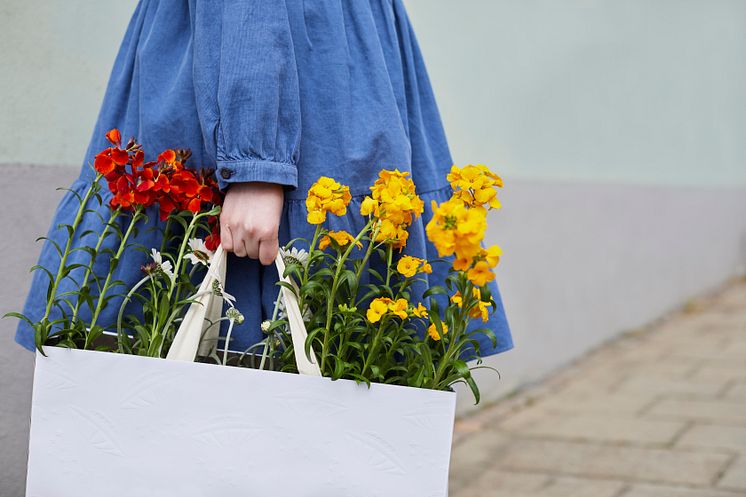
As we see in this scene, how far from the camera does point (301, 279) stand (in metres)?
1.42

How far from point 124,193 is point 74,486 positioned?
0.44m

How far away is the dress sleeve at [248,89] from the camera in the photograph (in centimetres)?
146

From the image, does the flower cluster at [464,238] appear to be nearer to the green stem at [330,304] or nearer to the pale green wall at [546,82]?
the green stem at [330,304]

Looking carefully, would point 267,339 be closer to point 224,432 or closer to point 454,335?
point 224,432

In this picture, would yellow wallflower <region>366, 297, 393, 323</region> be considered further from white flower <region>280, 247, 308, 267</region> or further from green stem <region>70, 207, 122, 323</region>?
green stem <region>70, 207, 122, 323</region>

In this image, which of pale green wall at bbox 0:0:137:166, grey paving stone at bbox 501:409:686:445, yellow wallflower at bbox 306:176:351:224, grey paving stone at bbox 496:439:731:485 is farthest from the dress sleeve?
grey paving stone at bbox 501:409:686:445

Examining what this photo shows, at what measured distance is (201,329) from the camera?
1426 millimetres

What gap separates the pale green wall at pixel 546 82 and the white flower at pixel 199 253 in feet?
2.63

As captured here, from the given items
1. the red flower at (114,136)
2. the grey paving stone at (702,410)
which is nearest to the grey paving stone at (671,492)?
the grey paving stone at (702,410)

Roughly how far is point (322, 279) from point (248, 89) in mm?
305

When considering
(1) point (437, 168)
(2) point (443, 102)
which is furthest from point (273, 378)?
(2) point (443, 102)

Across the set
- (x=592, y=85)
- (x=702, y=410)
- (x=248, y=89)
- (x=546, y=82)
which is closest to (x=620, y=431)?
(x=702, y=410)

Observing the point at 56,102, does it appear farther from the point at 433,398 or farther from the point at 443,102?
the point at 443,102

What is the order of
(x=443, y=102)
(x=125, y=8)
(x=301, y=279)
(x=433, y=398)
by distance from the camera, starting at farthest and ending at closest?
1. (x=443, y=102)
2. (x=125, y=8)
3. (x=301, y=279)
4. (x=433, y=398)
